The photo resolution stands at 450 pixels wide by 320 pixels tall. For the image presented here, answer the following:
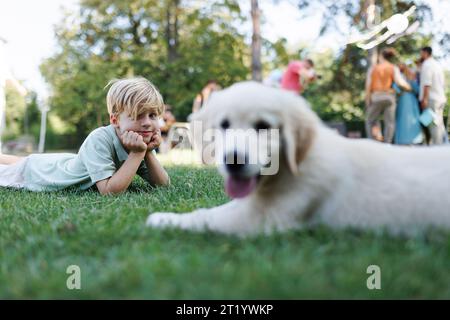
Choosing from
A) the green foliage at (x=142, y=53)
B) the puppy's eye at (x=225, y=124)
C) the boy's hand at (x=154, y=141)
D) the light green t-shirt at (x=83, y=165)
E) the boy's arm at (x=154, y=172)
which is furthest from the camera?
the green foliage at (x=142, y=53)

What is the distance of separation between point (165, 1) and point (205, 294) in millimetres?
30972

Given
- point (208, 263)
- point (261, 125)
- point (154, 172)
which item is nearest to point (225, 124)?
point (261, 125)

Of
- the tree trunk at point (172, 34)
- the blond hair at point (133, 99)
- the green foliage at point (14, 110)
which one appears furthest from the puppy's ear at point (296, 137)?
the green foliage at point (14, 110)

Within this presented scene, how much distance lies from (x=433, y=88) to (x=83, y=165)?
9132 millimetres

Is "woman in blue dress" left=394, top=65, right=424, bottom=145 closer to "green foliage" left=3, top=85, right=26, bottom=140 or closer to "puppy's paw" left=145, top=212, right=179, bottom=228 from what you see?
"puppy's paw" left=145, top=212, right=179, bottom=228

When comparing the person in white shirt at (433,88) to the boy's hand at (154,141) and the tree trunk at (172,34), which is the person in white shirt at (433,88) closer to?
the boy's hand at (154,141)

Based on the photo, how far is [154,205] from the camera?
4.23 meters

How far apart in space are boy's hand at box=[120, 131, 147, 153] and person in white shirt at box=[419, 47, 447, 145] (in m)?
8.69

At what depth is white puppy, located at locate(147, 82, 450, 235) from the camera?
2.63 m

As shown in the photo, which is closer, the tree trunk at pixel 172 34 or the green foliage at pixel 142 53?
the green foliage at pixel 142 53

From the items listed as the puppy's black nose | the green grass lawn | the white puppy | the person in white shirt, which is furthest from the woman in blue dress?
the puppy's black nose

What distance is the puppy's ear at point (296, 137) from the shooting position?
2611mm

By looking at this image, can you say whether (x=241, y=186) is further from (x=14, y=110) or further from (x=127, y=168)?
(x=14, y=110)
